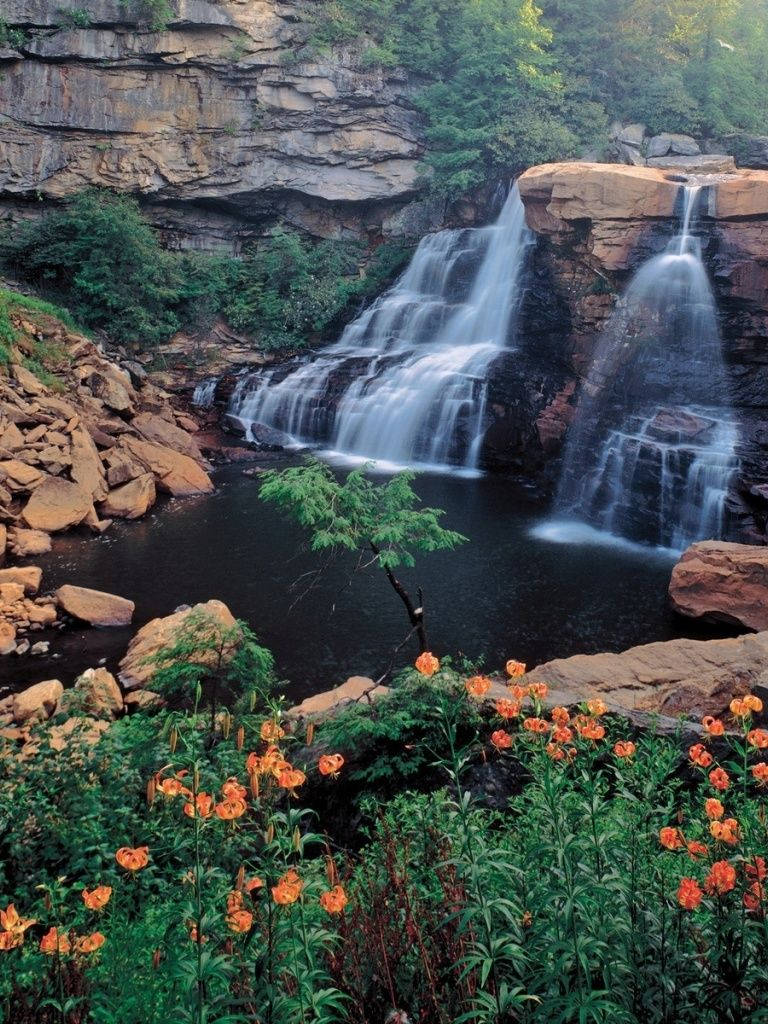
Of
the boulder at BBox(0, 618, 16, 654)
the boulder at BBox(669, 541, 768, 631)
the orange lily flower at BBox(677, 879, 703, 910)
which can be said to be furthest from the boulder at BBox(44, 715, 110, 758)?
the boulder at BBox(669, 541, 768, 631)

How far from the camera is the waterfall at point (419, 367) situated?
15.3 meters

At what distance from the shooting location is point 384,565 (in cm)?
566

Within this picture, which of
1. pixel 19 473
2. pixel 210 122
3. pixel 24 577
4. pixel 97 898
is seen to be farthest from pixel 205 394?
pixel 97 898

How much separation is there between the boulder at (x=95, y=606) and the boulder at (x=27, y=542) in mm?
1950

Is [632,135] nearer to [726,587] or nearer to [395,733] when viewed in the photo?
[726,587]

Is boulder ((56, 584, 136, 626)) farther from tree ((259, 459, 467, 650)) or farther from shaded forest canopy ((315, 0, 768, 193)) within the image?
shaded forest canopy ((315, 0, 768, 193))

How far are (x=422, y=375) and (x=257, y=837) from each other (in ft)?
46.0

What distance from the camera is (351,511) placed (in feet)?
18.9

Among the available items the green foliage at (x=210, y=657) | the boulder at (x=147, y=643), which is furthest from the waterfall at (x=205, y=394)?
the green foliage at (x=210, y=657)

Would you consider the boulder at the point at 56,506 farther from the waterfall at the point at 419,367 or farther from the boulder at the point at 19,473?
the waterfall at the point at 419,367

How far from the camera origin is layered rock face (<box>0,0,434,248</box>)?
17.8m

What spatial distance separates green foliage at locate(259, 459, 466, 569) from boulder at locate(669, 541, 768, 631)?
13.7 ft

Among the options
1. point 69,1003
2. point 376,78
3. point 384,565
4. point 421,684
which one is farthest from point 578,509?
point 376,78

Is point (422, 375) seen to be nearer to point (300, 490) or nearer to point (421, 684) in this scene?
point (300, 490)
